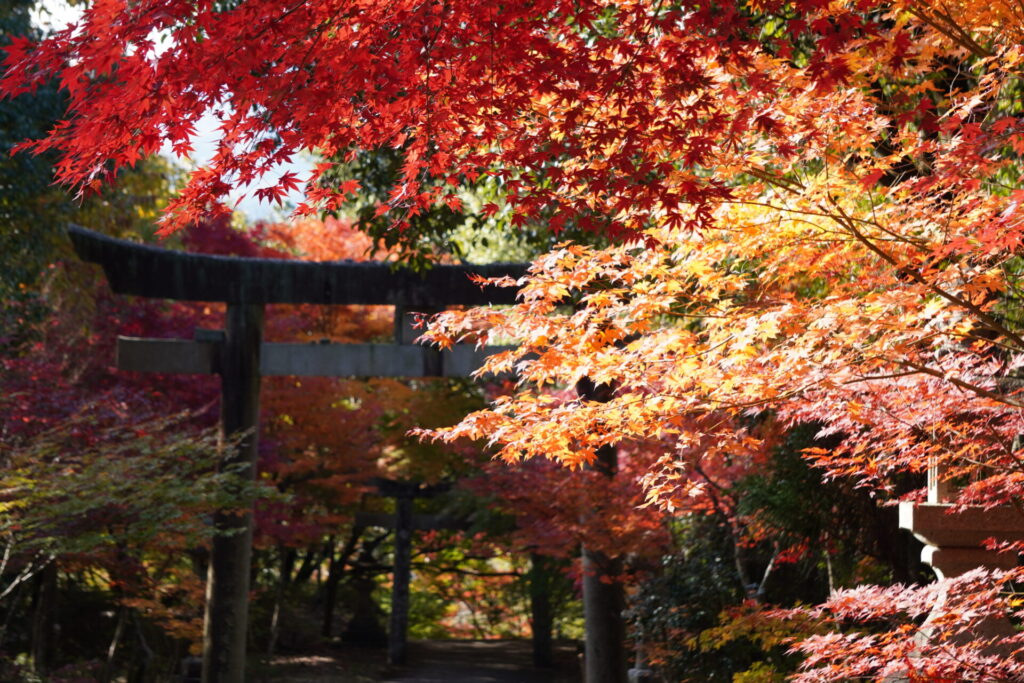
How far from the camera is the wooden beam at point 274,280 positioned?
30.3ft

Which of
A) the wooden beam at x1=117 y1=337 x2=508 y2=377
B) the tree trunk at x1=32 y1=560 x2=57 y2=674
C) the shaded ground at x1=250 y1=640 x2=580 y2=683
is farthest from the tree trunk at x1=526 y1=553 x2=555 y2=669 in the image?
the tree trunk at x1=32 y1=560 x2=57 y2=674

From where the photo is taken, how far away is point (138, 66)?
2885 mm

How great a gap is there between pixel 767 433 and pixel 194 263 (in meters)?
5.47

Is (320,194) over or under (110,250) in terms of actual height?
under

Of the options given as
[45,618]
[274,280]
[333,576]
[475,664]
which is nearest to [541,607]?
[475,664]

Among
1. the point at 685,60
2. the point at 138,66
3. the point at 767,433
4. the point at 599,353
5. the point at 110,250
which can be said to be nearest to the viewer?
the point at 138,66

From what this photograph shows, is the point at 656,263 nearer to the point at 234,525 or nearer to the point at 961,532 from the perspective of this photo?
the point at 961,532

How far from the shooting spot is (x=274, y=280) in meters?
9.42

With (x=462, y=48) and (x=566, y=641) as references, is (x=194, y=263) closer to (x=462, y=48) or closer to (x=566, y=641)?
(x=462, y=48)

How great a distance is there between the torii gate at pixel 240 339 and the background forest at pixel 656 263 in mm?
597

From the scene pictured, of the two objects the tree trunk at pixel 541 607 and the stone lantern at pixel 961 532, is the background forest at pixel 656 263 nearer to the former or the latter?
the stone lantern at pixel 961 532

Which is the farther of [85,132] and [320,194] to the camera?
[320,194]

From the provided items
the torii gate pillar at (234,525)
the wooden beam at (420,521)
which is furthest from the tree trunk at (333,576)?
the torii gate pillar at (234,525)

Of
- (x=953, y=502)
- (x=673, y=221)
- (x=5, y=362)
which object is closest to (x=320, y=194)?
(x=673, y=221)
